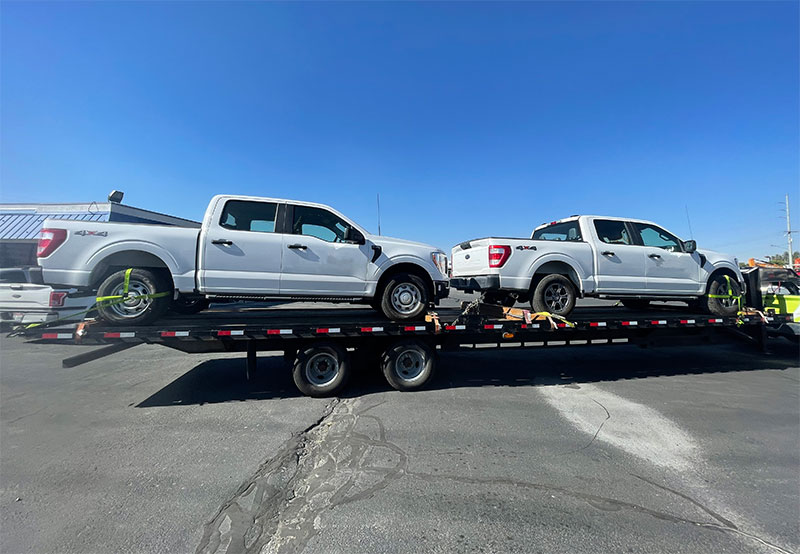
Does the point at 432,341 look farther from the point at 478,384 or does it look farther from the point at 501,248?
the point at 501,248

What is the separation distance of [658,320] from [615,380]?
1322mm

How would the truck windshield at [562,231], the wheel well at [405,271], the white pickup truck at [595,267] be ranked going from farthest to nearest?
the truck windshield at [562,231]
the white pickup truck at [595,267]
the wheel well at [405,271]

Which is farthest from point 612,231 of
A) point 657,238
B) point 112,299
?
point 112,299

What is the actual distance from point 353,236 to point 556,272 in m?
3.59

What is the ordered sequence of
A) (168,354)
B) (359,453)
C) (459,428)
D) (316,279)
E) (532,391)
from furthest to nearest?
(168,354) < (532,391) < (316,279) < (459,428) < (359,453)

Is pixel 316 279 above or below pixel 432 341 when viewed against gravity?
above

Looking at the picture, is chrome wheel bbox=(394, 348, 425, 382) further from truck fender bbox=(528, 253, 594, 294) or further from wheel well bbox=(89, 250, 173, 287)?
wheel well bbox=(89, 250, 173, 287)

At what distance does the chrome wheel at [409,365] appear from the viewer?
5.50 m

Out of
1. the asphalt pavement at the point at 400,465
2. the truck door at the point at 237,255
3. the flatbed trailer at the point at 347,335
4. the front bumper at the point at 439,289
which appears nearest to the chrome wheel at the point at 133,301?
the flatbed trailer at the point at 347,335

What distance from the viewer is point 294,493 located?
9.80ft

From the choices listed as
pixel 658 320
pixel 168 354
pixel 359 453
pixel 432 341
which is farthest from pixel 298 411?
pixel 658 320

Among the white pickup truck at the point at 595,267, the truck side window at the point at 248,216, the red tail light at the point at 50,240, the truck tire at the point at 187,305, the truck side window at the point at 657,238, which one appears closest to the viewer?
the red tail light at the point at 50,240

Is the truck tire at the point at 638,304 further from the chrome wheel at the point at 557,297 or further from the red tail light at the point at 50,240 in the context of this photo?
the red tail light at the point at 50,240

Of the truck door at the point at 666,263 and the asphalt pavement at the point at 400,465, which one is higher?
the truck door at the point at 666,263
